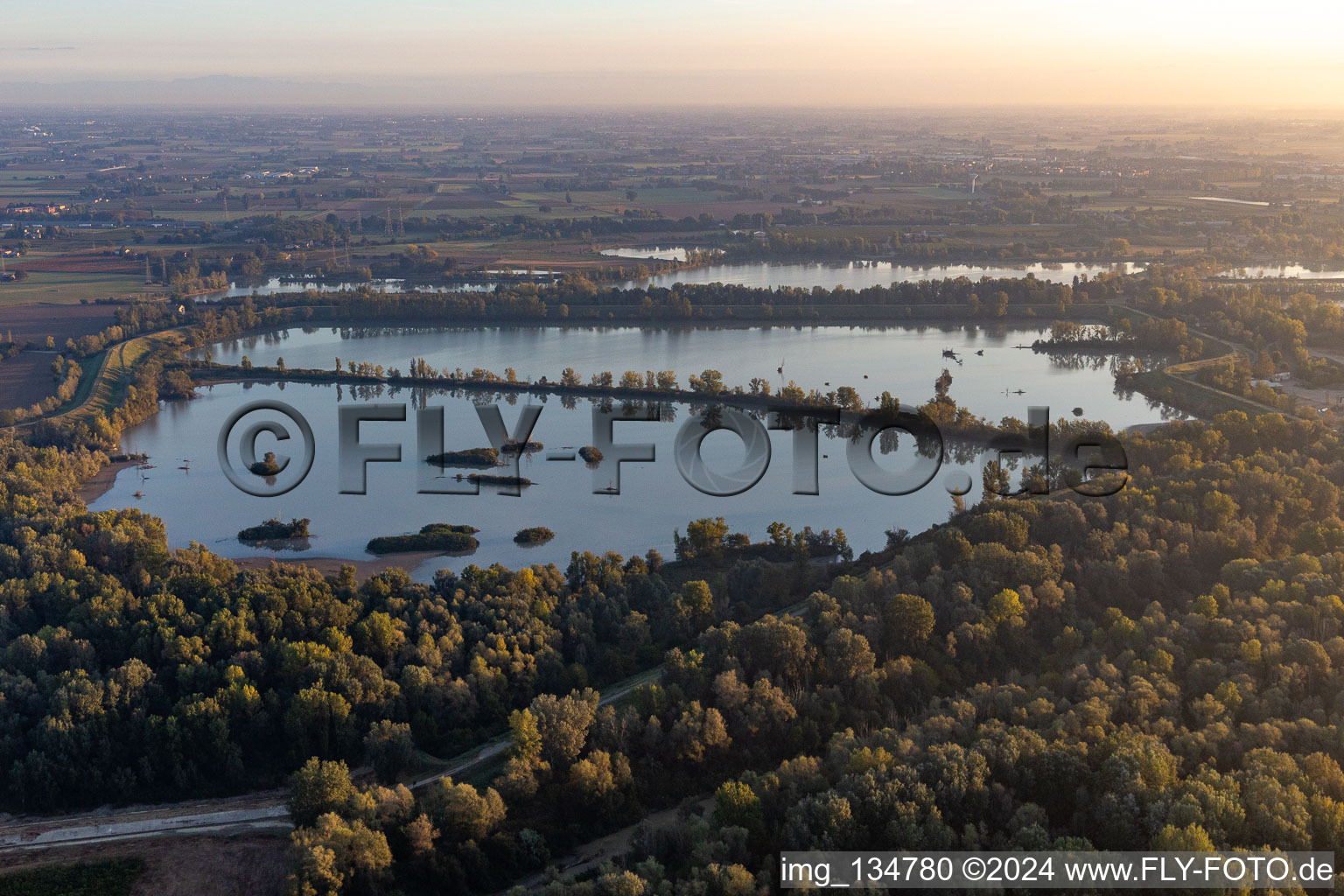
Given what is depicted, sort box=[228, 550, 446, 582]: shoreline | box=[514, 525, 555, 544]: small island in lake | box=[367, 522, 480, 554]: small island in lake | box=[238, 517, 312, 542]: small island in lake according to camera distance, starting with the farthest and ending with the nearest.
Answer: box=[238, 517, 312, 542]: small island in lake < box=[514, 525, 555, 544]: small island in lake < box=[367, 522, 480, 554]: small island in lake < box=[228, 550, 446, 582]: shoreline

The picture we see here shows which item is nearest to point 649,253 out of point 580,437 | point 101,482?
point 580,437

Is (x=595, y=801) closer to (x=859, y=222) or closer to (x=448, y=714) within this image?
(x=448, y=714)

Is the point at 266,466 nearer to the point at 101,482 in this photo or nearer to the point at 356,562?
the point at 101,482

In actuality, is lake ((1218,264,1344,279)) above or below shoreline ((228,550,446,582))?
above

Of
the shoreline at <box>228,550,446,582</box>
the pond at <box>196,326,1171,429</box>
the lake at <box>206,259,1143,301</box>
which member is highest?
the lake at <box>206,259,1143,301</box>

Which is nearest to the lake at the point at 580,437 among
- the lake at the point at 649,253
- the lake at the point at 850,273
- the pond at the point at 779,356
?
the pond at the point at 779,356

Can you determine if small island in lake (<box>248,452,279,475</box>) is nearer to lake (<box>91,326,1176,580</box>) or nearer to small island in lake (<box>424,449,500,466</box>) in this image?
lake (<box>91,326,1176,580</box>)

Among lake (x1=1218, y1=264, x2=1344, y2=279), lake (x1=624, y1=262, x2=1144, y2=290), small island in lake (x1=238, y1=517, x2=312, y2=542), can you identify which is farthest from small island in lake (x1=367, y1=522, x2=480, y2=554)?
lake (x1=1218, y1=264, x2=1344, y2=279)

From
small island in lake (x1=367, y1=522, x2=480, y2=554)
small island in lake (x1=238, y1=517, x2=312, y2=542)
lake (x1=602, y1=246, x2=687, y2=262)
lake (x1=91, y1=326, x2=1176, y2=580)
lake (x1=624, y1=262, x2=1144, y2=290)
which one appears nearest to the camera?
small island in lake (x1=367, y1=522, x2=480, y2=554)
